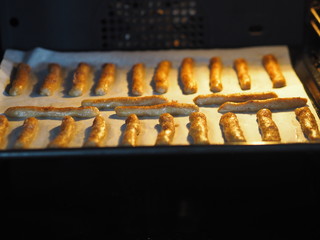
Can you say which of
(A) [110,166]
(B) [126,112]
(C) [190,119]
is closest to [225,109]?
(C) [190,119]

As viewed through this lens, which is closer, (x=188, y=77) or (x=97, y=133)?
(x=97, y=133)

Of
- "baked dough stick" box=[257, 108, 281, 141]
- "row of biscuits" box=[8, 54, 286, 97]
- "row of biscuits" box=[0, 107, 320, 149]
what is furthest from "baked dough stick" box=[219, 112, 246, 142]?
"row of biscuits" box=[8, 54, 286, 97]

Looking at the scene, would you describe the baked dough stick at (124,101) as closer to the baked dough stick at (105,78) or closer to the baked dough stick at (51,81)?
the baked dough stick at (105,78)

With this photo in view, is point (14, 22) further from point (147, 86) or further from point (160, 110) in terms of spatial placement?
point (160, 110)

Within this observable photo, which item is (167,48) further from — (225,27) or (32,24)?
(32,24)

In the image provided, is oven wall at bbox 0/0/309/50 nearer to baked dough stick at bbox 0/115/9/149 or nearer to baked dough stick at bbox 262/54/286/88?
baked dough stick at bbox 262/54/286/88

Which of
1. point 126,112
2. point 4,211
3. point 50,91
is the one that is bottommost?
point 4,211

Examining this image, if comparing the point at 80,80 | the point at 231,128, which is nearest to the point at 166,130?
the point at 231,128
